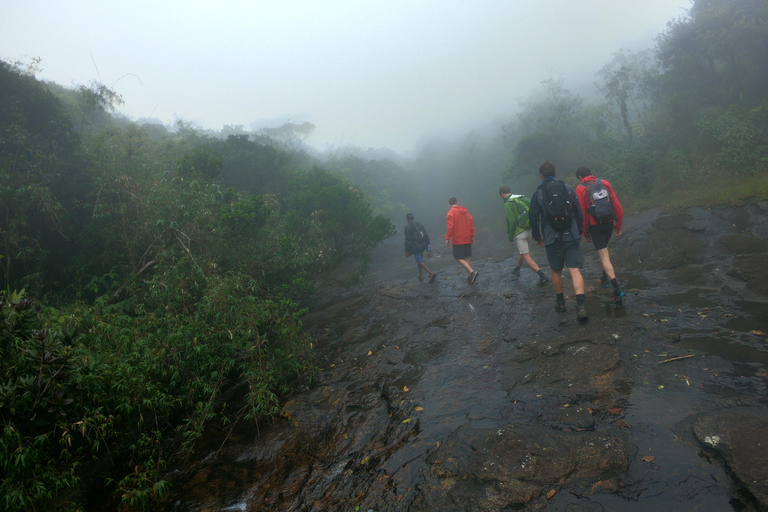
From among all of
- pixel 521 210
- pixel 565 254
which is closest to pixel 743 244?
pixel 521 210

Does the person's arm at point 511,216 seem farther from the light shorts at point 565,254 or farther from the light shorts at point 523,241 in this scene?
the light shorts at point 565,254

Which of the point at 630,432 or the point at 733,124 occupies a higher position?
the point at 733,124

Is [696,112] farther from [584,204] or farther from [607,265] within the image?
[607,265]

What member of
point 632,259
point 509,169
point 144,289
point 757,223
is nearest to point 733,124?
point 757,223

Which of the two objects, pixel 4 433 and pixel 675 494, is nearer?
pixel 675 494

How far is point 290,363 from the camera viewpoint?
5219 millimetres

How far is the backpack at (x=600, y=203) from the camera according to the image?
5.47 metres

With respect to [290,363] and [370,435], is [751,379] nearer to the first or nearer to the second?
[370,435]

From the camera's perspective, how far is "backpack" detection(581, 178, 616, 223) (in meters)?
5.47

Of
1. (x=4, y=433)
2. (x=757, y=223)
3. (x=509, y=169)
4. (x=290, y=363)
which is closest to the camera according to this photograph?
(x=4, y=433)

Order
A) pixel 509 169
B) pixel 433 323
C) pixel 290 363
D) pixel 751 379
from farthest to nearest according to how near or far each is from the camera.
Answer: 1. pixel 509 169
2. pixel 433 323
3. pixel 290 363
4. pixel 751 379

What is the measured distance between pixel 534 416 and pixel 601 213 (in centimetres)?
333

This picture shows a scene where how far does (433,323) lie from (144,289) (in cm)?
529

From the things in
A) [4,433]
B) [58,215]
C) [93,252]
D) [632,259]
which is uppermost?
[58,215]
